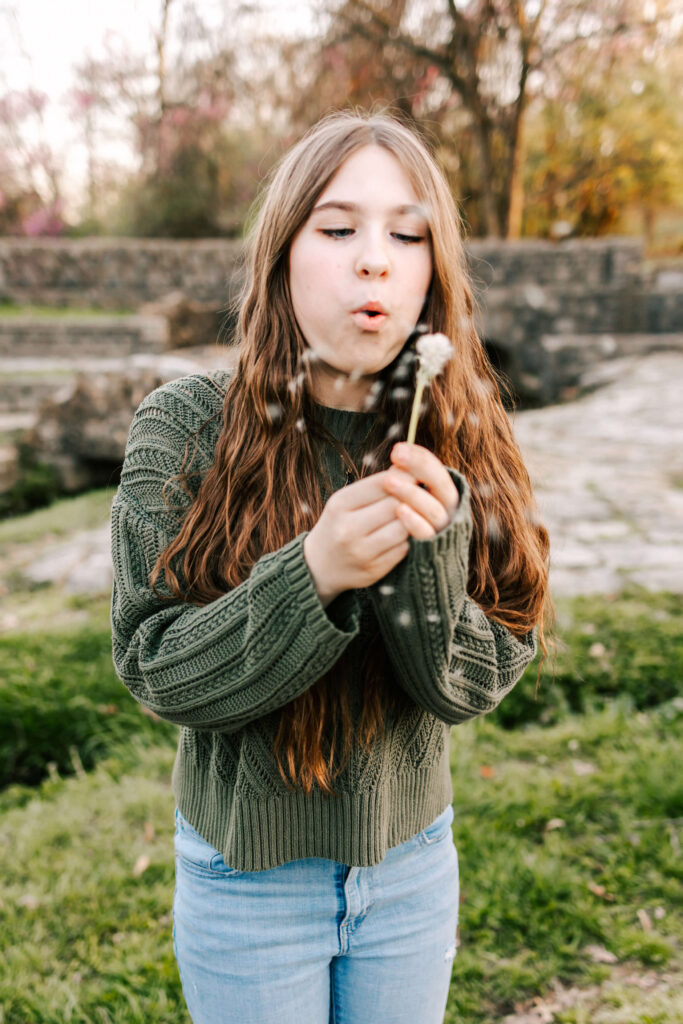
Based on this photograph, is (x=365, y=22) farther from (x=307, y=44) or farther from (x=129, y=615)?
(x=129, y=615)

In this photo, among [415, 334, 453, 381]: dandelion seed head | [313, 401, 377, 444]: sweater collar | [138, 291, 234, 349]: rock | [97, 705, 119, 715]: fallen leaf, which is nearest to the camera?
[415, 334, 453, 381]: dandelion seed head

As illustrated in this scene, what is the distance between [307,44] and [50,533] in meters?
10.5

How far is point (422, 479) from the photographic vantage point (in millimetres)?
887

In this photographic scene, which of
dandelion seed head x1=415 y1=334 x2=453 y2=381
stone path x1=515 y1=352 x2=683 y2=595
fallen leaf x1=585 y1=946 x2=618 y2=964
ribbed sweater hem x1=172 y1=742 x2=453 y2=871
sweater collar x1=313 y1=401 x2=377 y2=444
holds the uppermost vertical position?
dandelion seed head x1=415 y1=334 x2=453 y2=381

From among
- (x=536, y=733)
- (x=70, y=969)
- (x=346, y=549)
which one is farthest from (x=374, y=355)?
(x=536, y=733)

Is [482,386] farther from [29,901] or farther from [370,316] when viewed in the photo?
[29,901]

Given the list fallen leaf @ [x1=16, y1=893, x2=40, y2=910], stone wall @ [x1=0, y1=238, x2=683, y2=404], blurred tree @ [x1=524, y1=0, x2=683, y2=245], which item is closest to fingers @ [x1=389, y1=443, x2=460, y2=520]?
fallen leaf @ [x1=16, y1=893, x2=40, y2=910]

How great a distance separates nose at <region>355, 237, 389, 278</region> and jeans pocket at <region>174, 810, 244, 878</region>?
0.89 m

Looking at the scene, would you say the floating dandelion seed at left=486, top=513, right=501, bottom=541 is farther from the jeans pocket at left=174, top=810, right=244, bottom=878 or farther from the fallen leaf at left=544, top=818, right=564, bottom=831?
the fallen leaf at left=544, top=818, right=564, bottom=831

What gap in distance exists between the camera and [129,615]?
1155mm

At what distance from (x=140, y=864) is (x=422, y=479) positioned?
2208mm

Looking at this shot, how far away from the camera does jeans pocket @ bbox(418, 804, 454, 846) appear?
1.34 metres

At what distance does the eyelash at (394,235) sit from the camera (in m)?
1.13

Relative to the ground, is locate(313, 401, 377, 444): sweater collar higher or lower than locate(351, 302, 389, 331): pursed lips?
lower
